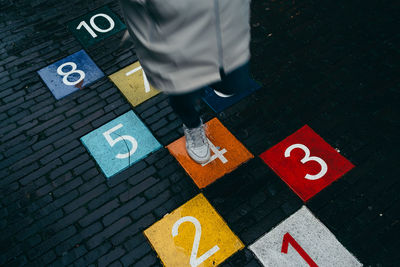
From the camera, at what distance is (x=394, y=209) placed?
9.32 ft

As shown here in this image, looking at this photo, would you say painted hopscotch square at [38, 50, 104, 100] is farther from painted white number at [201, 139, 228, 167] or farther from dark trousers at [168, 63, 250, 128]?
dark trousers at [168, 63, 250, 128]

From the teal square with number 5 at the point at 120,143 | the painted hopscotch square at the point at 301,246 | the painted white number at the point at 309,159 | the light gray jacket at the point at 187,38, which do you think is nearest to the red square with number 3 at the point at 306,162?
the painted white number at the point at 309,159

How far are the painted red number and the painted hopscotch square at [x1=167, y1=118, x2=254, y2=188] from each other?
0.80 meters

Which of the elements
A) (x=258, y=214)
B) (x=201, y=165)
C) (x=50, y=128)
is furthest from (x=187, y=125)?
(x=50, y=128)

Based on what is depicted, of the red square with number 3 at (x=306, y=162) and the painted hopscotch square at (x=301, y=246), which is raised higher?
the red square with number 3 at (x=306, y=162)

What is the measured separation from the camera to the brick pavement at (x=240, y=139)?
2.89m

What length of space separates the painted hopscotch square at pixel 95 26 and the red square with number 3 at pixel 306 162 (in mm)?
2812

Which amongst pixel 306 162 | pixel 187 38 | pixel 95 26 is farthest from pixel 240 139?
A: pixel 95 26

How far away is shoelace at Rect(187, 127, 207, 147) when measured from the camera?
9.84 ft

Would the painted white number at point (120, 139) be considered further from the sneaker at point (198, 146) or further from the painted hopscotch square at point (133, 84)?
the sneaker at point (198, 146)

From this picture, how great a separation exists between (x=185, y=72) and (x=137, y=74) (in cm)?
239

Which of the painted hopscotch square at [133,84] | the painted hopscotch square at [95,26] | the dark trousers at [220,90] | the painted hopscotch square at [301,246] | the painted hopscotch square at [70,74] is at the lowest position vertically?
the painted hopscotch square at [301,246]

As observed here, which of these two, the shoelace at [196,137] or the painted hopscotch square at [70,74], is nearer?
the shoelace at [196,137]

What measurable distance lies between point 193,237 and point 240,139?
1109mm
